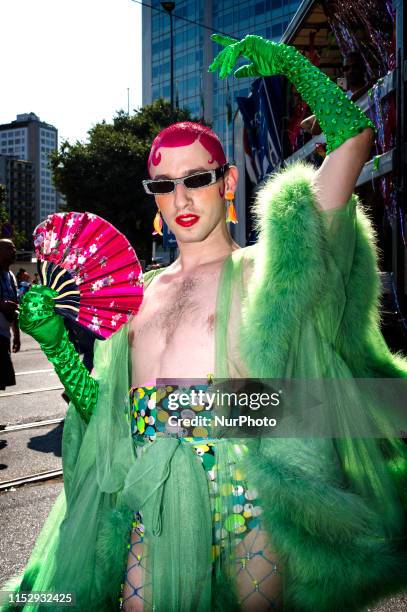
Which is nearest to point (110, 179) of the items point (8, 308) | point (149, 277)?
point (8, 308)

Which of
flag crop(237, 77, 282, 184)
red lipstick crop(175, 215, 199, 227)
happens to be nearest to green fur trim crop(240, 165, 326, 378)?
red lipstick crop(175, 215, 199, 227)

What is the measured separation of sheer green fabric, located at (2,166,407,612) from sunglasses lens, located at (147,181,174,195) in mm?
354

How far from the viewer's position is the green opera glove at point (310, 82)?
177cm

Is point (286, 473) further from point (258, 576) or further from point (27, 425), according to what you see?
point (27, 425)

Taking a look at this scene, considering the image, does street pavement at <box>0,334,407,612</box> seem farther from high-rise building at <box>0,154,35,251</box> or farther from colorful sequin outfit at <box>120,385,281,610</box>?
high-rise building at <box>0,154,35,251</box>

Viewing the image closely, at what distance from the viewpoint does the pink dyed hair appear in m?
2.11

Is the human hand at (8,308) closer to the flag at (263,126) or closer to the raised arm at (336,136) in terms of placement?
the flag at (263,126)

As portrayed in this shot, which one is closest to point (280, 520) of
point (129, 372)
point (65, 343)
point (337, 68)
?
point (129, 372)

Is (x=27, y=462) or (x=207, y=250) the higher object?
(x=207, y=250)

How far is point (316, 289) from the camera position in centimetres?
170

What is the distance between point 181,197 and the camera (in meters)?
2.07

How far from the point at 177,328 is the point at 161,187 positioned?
1.67 feet

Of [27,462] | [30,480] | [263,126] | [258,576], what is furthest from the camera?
[263,126]

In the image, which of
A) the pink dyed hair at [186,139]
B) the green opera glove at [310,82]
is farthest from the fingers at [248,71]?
the pink dyed hair at [186,139]
